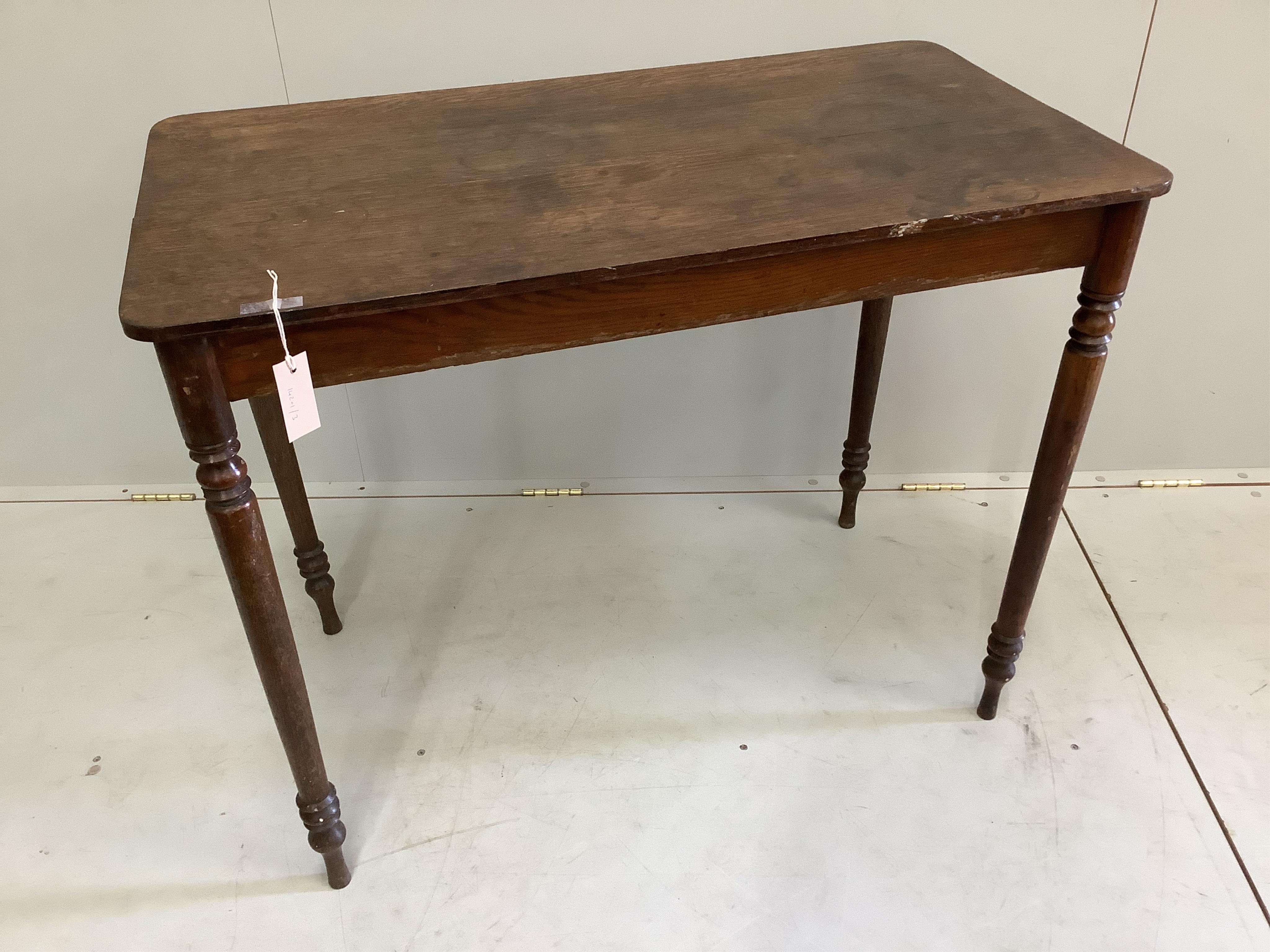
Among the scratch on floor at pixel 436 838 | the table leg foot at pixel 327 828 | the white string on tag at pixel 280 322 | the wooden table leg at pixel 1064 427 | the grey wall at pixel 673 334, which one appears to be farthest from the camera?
the grey wall at pixel 673 334

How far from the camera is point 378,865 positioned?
1.34 meters

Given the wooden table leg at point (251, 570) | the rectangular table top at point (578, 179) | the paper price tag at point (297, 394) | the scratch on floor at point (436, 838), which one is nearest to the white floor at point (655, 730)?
the scratch on floor at point (436, 838)

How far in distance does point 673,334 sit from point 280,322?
3.47 feet

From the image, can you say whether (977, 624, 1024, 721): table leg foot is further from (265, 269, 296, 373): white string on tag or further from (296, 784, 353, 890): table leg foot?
(265, 269, 296, 373): white string on tag

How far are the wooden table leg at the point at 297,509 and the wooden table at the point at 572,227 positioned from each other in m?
0.01

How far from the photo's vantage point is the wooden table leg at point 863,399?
170cm

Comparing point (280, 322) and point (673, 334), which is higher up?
point (280, 322)

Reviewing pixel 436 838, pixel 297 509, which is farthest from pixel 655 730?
pixel 297 509

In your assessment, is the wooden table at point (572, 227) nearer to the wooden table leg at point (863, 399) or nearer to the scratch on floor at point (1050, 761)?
the scratch on floor at point (1050, 761)

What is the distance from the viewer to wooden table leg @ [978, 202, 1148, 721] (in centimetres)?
113

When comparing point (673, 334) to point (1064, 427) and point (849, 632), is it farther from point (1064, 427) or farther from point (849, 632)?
point (1064, 427)

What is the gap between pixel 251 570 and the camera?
103cm

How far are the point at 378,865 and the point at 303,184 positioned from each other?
88cm

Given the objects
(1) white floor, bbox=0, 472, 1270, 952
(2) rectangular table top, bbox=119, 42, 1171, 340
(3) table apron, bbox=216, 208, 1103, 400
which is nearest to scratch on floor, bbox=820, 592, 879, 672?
(1) white floor, bbox=0, 472, 1270, 952
